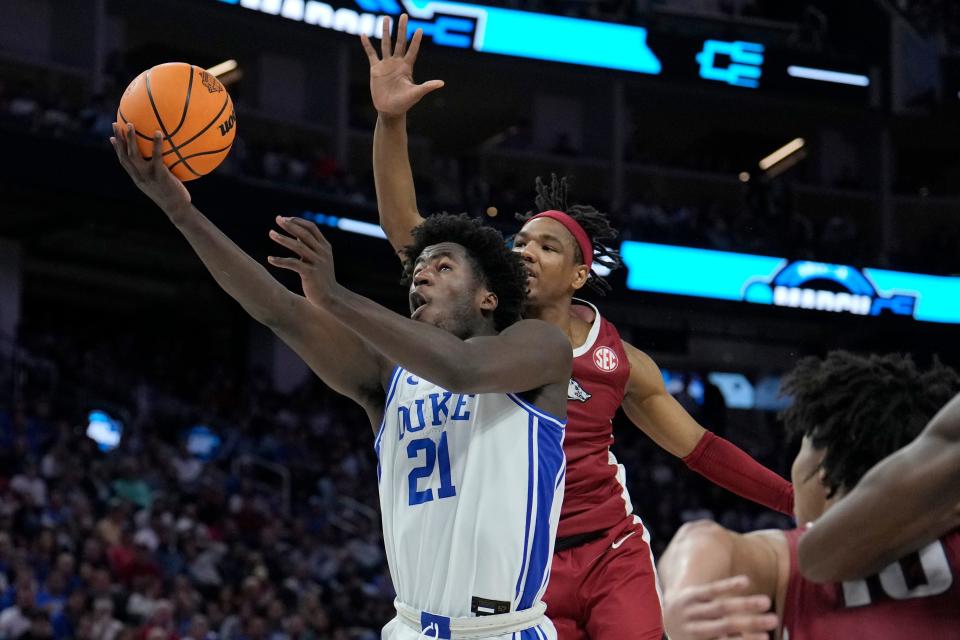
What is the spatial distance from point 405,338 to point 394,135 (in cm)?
186

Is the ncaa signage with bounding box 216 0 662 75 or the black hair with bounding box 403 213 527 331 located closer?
the black hair with bounding box 403 213 527 331

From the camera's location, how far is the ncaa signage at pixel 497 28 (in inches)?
843

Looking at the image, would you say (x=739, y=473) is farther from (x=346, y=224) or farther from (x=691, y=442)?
(x=346, y=224)

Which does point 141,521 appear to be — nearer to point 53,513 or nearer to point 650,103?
point 53,513

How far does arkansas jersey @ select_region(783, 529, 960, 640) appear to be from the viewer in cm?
251

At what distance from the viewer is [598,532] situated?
500 cm

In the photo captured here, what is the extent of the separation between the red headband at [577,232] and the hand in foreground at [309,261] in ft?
5.89

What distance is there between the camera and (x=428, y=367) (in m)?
3.62

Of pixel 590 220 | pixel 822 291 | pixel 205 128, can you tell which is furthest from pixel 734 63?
pixel 205 128

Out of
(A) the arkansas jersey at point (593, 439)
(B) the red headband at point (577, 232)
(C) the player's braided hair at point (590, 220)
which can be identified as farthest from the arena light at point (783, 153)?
(A) the arkansas jersey at point (593, 439)

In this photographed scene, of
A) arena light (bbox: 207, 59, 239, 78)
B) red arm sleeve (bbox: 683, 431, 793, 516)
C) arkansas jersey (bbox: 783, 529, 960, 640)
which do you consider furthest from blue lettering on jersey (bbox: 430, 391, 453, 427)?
arena light (bbox: 207, 59, 239, 78)

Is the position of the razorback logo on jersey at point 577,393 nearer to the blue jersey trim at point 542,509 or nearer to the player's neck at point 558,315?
the player's neck at point 558,315

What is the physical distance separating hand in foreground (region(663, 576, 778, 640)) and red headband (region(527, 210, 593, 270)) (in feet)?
9.67

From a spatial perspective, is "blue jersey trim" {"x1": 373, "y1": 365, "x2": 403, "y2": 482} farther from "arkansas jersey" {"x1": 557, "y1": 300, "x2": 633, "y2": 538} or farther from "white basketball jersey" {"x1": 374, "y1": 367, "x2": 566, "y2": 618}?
"arkansas jersey" {"x1": 557, "y1": 300, "x2": 633, "y2": 538}
